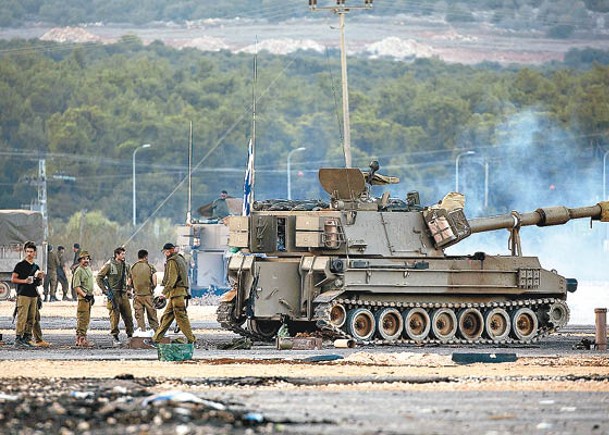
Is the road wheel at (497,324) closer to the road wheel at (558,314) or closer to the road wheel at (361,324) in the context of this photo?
the road wheel at (558,314)

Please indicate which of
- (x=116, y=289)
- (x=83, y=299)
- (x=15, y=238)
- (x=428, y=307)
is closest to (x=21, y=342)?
(x=83, y=299)

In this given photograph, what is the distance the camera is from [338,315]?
29.7 metres

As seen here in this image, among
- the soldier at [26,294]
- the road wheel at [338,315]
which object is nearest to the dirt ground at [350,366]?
the soldier at [26,294]

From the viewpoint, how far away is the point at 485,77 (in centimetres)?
13100

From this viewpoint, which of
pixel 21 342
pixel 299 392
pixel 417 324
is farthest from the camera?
pixel 417 324

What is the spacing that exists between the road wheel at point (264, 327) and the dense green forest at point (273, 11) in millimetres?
115852

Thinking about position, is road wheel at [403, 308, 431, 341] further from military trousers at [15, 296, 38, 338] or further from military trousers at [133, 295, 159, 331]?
military trousers at [15, 296, 38, 338]

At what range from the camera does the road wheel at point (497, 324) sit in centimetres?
3067

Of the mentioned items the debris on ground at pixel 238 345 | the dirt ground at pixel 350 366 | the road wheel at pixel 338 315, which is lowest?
the dirt ground at pixel 350 366

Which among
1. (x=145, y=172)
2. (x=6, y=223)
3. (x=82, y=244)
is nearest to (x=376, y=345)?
(x=6, y=223)

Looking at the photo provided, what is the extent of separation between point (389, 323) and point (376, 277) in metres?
0.82

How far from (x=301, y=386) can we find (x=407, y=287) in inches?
428

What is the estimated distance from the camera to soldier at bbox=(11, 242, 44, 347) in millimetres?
28078

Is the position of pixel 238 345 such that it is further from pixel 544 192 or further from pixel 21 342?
pixel 544 192
